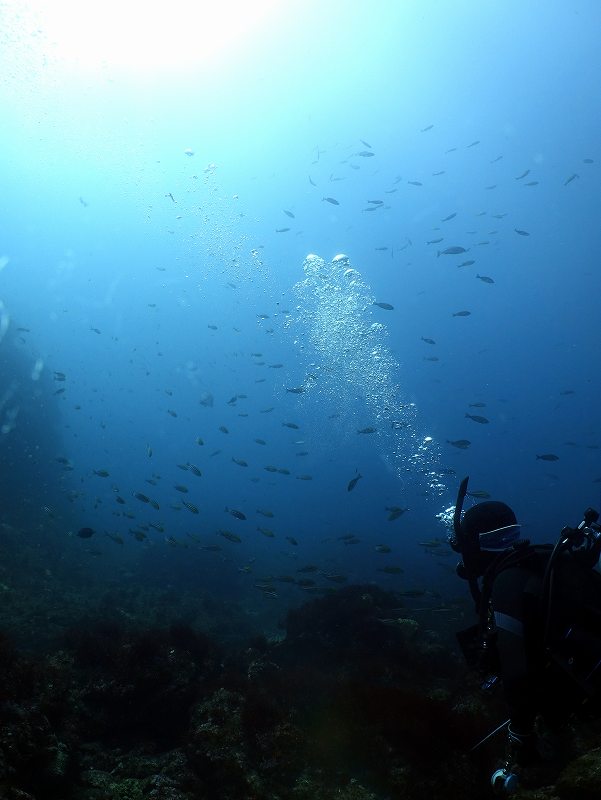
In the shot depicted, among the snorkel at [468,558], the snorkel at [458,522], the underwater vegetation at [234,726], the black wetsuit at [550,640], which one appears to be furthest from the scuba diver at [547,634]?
the underwater vegetation at [234,726]

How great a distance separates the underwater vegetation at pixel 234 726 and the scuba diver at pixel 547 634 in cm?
194

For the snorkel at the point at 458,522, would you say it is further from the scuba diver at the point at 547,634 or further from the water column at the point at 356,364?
the water column at the point at 356,364

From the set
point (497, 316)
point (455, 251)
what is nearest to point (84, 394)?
point (497, 316)

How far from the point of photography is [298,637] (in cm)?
1038

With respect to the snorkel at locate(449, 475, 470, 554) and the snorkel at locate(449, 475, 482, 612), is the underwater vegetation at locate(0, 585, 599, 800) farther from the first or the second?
the snorkel at locate(449, 475, 470, 554)

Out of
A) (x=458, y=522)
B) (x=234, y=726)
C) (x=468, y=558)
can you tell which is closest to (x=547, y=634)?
(x=468, y=558)

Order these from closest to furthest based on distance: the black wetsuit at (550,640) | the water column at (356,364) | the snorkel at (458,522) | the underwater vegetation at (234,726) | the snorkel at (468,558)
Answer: the black wetsuit at (550,640)
the snorkel at (468,558)
the snorkel at (458,522)
the underwater vegetation at (234,726)
the water column at (356,364)

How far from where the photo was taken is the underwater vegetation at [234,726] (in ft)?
16.1

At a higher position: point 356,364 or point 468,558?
point 356,364

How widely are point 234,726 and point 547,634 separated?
4915 millimetres

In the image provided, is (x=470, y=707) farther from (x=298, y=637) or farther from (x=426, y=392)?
(x=426, y=392)

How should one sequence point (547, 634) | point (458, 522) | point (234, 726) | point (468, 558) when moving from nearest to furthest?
point (547, 634) → point (468, 558) → point (458, 522) → point (234, 726)

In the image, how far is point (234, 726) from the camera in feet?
20.0

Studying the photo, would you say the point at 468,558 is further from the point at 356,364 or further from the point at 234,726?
the point at 356,364
